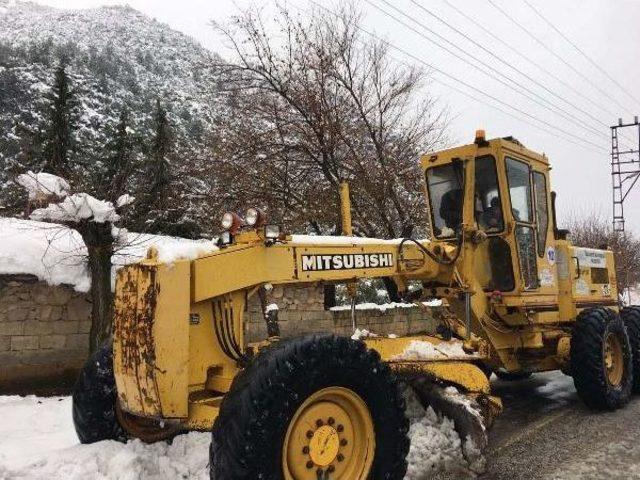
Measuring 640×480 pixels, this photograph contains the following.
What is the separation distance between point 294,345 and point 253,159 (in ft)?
32.0

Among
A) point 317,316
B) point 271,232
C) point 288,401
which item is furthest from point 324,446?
point 317,316

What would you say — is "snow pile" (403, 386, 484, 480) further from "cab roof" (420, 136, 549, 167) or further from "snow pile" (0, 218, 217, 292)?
"snow pile" (0, 218, 217, 292)

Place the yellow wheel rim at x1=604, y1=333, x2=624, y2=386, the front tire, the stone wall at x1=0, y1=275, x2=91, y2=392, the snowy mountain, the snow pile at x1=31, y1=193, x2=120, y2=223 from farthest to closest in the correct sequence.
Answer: the snowy mountain, the stone wall at x1=0, y1=275, x2=91, y2=392, the snow pile at x1=31, y1=193, x2=120, y2=223, the yellow wheel rim at x1=604, y1=333, x2=624, y2=386, the front tire

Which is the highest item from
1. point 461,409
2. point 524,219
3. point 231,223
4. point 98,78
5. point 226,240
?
point 98,78

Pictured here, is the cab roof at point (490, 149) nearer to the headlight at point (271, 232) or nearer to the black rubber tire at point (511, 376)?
the headlight at point (271, 232)

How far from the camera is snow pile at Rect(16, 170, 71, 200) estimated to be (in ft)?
22.2

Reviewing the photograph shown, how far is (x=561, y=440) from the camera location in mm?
4895

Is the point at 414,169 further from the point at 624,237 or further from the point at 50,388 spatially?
the point at 624,237

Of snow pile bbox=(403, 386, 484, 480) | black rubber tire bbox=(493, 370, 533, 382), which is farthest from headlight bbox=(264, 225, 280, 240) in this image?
black rubber tire bbox=(493, 370, 533, 382)

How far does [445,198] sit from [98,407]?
13.1 feet

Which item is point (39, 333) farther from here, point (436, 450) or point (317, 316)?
point (436, 450)

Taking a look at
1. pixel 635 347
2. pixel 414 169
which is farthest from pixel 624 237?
pixel 635 347

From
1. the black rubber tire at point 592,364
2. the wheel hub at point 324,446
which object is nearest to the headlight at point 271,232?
the wheel hub at point 324,446

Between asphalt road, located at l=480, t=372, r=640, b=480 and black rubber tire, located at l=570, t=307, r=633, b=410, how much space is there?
0.14 m
